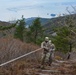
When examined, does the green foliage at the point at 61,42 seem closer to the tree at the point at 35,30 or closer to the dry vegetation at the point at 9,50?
the tree at the point at 35,30

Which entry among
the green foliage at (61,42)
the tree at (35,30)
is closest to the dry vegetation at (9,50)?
the green foliage at (61,42)

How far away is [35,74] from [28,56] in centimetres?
490

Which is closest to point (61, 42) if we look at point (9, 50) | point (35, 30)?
point (35, 30)

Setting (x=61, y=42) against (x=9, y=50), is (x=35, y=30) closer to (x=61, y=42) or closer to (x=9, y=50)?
(x=61, y=42)

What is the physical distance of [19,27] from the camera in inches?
2650

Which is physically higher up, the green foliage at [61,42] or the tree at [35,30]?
the tree at [35,30]

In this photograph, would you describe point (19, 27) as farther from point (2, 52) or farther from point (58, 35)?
point (2, 52)

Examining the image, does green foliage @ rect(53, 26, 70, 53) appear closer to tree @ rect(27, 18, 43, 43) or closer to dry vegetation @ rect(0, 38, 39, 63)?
tree @ rect(27, 18, 43, 43)

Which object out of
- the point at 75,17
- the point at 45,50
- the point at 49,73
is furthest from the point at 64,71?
the point at 75,17

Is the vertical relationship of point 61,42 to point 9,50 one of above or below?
above

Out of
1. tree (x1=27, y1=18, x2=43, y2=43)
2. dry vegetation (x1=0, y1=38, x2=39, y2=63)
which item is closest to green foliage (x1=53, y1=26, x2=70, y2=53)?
tree (x1=27, y1=18, x2=43, y2=43)

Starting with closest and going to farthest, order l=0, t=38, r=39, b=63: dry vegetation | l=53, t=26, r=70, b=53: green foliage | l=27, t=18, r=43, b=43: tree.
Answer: l=0, t=38, r=39, b=63: dry vegetation → l=53, t=26, r=70, b=53: green foliage → l=27, t=18, r=43, b=43: tree

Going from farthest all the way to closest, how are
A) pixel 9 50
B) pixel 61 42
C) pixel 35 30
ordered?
pixel 35 30
pixel 61 42
pixel 9 50

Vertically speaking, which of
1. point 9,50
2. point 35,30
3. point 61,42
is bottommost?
point 9,50
